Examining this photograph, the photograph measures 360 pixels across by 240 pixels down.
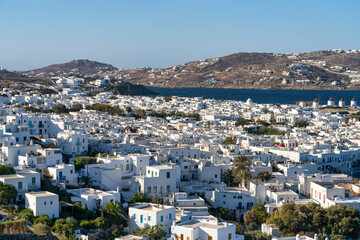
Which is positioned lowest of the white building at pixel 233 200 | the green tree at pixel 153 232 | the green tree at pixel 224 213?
the green tree at pixel 224 213

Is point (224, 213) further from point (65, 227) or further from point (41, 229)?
point (41, 229)

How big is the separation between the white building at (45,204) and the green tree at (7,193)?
0.99 m

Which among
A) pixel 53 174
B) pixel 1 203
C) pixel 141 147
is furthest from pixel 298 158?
pixel 1 203

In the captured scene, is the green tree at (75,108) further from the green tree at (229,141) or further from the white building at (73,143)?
the white building at (73,143)

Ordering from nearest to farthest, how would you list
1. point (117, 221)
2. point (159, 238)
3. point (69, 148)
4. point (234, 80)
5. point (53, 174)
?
point (159, 238) < point (117, 221) < point (53, 174) < point (69, 148) < point (234, 80)

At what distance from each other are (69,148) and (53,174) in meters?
6.06

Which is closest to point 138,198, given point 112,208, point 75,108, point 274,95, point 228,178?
point 112,208

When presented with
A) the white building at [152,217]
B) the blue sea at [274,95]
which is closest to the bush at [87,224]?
the white building at [152,217]

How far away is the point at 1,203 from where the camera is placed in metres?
20.8

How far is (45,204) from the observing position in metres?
20.3

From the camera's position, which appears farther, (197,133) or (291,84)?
(291,84)

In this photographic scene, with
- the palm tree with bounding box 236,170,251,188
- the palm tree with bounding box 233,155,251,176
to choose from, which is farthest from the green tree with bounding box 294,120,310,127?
the palm tree with bounding box 236,170,251,188

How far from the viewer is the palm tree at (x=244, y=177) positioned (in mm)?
27622

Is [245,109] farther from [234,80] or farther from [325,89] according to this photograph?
[234,80]
